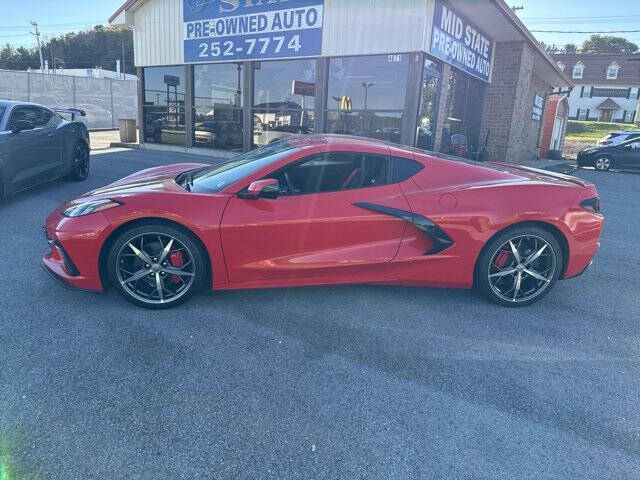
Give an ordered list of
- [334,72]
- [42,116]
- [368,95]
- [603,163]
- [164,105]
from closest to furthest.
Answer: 1. [42,116]
2. [368,95]
3. [334,72]
4. [164,105]
5. [603,163]

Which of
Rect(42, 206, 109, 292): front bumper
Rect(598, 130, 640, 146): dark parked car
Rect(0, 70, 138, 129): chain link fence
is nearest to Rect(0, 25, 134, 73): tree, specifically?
Rect(0, 70, 138, 129): chain link fence

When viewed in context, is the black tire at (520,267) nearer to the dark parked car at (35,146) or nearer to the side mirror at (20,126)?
the dark parked car at (35,146)

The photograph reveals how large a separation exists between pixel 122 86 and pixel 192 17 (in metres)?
12.9

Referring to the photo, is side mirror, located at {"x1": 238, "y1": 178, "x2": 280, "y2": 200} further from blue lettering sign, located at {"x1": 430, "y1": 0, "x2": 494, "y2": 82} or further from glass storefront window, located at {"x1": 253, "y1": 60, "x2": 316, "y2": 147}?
glass storefront window, located at {"x1": 253, "y1": 60, "x2": 316, "y2": 147}

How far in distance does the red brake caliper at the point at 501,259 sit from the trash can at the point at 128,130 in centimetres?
1533

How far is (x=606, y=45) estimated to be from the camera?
3105 inches

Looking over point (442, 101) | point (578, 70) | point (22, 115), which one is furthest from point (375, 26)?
point (578, 70)

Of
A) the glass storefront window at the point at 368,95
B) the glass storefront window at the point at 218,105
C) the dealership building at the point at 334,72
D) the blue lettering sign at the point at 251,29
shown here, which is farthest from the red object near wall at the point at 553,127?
the glass storefront window at the point at 218,105

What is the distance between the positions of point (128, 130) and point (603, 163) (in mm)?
17749

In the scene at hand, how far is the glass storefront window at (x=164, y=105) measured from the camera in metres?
14.6

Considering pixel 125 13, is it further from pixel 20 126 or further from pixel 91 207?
pixel 91 207

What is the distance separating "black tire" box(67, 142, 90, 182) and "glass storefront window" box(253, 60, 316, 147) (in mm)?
4633

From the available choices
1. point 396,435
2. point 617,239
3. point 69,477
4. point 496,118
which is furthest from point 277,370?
point 496,118

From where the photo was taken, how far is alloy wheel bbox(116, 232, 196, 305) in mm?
3266
